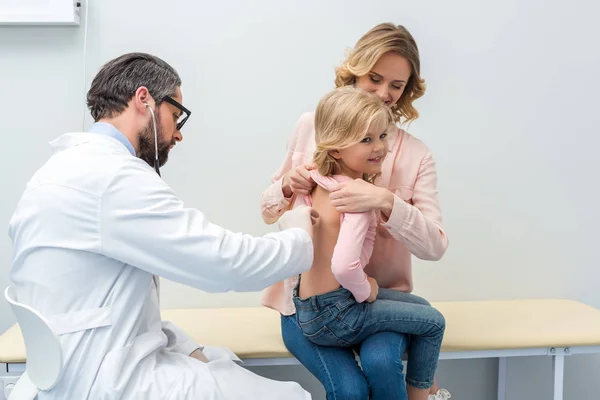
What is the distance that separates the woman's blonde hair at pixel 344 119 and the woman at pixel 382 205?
11 centimetres

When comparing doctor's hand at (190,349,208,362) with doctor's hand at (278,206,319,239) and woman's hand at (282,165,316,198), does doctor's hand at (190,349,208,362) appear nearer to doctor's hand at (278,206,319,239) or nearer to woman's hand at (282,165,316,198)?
doctor's hand at (278,206,319,239)

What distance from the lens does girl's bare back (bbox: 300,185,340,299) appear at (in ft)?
6.64

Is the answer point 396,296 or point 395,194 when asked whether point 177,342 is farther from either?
point 395,194

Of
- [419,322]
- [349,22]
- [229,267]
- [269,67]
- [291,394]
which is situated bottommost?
[291,394]

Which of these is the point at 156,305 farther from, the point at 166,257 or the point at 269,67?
the point at 269,67

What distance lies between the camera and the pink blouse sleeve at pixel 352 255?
6.24ft

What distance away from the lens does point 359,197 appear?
1.94 meters

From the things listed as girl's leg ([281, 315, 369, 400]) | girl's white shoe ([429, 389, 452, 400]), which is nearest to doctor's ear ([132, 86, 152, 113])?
girl's leg ([281, 315, 369, 400])

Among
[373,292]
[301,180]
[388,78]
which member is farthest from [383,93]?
[373,292]

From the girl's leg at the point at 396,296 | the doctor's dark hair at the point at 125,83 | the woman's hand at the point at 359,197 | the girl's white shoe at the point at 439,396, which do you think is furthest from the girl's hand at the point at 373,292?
the doctor's dark hair at the point at 125,83

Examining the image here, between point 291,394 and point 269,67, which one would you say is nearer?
point 291,394

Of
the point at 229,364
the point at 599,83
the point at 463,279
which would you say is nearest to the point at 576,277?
the point at 463,279

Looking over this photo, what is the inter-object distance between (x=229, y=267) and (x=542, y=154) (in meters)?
1.86

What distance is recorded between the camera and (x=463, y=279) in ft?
10.1
